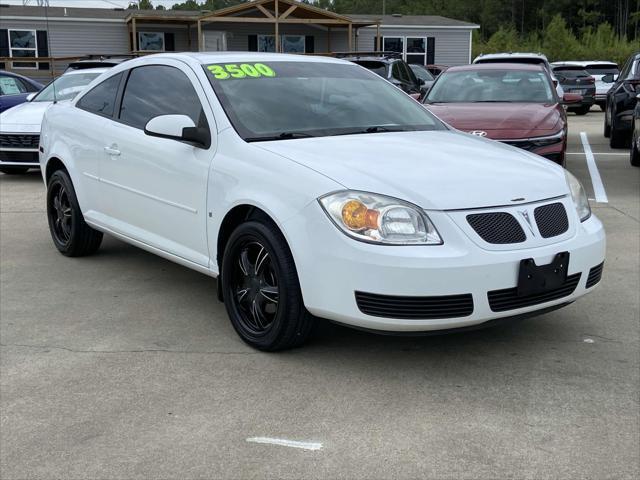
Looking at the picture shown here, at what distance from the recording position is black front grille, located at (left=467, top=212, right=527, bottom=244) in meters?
3.69

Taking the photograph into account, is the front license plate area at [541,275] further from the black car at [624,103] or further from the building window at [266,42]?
the building window at [266,42]

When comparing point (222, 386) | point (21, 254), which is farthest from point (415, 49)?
point (222, 386)

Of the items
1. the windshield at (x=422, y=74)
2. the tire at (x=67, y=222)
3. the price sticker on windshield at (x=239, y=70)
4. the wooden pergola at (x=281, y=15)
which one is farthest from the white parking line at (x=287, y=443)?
the wooden pergola at (x=281, y=15)

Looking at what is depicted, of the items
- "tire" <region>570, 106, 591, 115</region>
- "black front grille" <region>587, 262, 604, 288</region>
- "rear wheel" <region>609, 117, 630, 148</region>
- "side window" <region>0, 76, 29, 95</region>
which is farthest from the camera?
"tire" <region>570, 106, 591, 115</region>

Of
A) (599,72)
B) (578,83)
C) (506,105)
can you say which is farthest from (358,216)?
(599,72)

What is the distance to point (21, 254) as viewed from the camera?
6516 mm

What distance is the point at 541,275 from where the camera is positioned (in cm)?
376

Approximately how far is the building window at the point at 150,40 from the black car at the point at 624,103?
2260 cm

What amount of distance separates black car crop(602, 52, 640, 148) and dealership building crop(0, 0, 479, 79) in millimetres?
17352

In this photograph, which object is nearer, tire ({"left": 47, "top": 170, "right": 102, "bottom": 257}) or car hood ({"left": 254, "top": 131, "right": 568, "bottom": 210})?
car hood ({"left": 254, "top": 131, "right": 568, "bottom": 210})

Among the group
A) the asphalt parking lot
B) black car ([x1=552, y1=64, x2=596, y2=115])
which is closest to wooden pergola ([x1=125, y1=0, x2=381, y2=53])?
black car ([x1=552, y1=64, x2=596, y2=115])

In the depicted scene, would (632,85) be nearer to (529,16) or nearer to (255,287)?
(255,287)

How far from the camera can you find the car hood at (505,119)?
802cm

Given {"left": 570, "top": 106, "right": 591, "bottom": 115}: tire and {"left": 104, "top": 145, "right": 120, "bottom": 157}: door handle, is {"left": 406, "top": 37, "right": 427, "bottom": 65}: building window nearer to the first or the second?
{"left": 570, "top": 106, "right": 591, "bottom": 115}: tire
